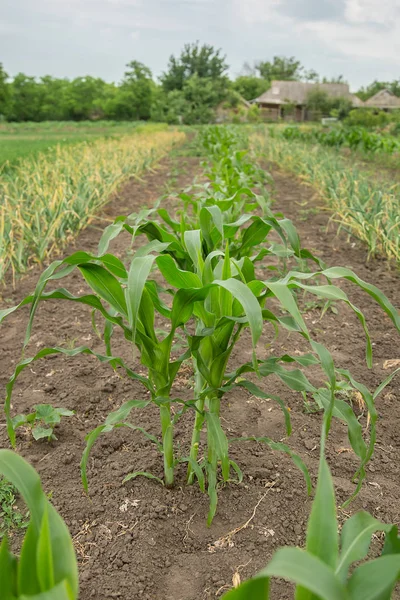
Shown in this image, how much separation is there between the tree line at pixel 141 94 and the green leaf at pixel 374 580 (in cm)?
4191

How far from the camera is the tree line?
133 ft

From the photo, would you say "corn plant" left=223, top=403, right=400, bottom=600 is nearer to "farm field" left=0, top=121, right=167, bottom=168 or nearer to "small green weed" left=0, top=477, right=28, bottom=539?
"small green weed" left=0, top=477, right=28, bottom=539

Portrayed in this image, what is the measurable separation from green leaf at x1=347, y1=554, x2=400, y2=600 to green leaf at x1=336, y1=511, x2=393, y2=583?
0.06m

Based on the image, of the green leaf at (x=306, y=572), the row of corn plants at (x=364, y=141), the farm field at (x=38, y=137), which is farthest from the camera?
the row of corn plants at (x=364, y=141)

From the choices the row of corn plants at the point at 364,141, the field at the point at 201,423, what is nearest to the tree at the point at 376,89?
the row of corn plants at the point at 364,141

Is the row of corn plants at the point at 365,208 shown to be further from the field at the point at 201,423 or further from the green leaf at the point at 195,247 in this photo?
the green leaf at the point at 195,247

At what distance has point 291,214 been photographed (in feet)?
21.5

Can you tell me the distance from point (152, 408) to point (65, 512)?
2.26ft

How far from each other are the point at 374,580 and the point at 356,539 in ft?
0.55

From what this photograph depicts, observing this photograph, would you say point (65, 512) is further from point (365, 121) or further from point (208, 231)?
point (365, 121)

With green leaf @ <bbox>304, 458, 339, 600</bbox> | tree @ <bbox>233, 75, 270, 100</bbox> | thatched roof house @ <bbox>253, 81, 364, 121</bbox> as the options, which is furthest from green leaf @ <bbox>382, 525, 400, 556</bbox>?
tree @ <bbox>233, 75, 270, 100</bbox>

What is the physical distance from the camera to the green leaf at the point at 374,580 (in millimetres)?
675

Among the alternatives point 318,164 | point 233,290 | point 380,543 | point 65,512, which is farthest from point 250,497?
point 318,164

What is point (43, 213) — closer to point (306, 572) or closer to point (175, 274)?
point (175, 274)
